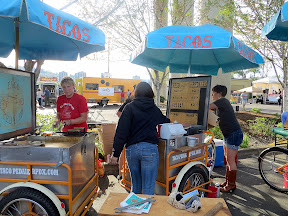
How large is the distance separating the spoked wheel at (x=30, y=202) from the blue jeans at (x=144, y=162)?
1.02 m

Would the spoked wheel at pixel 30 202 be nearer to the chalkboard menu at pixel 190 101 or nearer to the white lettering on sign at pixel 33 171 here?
the white lettering on sign at pixel 33 171

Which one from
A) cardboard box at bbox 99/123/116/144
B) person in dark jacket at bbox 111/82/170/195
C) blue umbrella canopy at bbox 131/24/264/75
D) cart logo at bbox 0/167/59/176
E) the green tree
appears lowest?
cardboard box at bbox 99/123/116/144

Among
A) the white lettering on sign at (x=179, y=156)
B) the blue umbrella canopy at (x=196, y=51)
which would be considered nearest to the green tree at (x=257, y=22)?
the blue umbrella canopy at (x=196, y=51)

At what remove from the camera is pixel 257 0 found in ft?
28.4

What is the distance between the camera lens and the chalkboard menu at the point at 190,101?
396 centimetres

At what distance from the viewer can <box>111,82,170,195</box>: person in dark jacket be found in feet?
8.80

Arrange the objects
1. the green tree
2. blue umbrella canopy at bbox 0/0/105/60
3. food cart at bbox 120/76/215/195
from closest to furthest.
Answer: blue umbrella canopy at bbox 0/0/105/60 < food cart at bbox 120/76/215/195 < the green tree

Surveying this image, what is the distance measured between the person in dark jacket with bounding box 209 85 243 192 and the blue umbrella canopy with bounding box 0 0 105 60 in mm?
2297

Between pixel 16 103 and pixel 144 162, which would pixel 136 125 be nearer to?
pixel 144 162

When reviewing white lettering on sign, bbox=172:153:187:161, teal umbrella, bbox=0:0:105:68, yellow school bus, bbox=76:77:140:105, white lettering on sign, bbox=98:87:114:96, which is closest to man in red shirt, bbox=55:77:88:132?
teal umbrella, bbox=0:0:105:68

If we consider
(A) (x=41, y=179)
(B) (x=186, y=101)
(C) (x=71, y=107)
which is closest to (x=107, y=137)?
(C) (x=71, y=107)

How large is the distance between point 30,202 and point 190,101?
3.05 meters

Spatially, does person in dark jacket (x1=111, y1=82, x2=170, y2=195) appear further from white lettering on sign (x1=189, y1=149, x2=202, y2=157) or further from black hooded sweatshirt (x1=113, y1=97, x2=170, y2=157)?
white lettering on sign (x1=189, y1=149, x2=202, y2=157)

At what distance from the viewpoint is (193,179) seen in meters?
3.39
